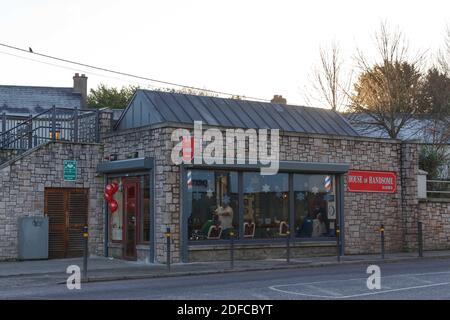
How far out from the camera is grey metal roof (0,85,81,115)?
139 feet

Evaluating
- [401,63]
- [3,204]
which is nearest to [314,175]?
[3,204]

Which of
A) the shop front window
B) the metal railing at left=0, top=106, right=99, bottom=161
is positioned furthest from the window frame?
the metal railing at left=0, top=106, right=99, bottom=161

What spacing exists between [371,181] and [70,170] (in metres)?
10.7

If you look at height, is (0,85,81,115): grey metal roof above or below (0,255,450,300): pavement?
above

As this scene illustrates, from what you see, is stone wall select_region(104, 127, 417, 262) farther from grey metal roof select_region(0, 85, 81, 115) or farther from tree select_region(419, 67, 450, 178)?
grey metal roof select_region(0, 85, 81, 115)

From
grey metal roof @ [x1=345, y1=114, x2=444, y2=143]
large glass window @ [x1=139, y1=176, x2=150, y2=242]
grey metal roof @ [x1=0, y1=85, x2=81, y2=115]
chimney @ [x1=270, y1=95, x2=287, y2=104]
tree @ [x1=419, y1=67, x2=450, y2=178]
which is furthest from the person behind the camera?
grey metal roof @ [x1=0, y1=85, x2=81, y2=115]

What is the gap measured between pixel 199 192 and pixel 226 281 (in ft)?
18.8

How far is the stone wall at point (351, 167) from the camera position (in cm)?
2058

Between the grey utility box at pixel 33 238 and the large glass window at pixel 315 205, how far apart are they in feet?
27.0

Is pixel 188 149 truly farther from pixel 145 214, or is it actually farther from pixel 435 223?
pixel 435 223

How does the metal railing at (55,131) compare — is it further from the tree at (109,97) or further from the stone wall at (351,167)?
the tree at (109,97)

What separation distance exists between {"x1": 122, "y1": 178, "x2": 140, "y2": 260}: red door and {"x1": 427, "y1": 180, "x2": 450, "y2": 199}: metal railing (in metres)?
12.2

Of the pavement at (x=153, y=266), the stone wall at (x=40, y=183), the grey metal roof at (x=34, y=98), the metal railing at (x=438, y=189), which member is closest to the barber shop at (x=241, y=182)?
the stone wall at (x=40, y=183)

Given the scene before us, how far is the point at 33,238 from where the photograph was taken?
70.9 feet
